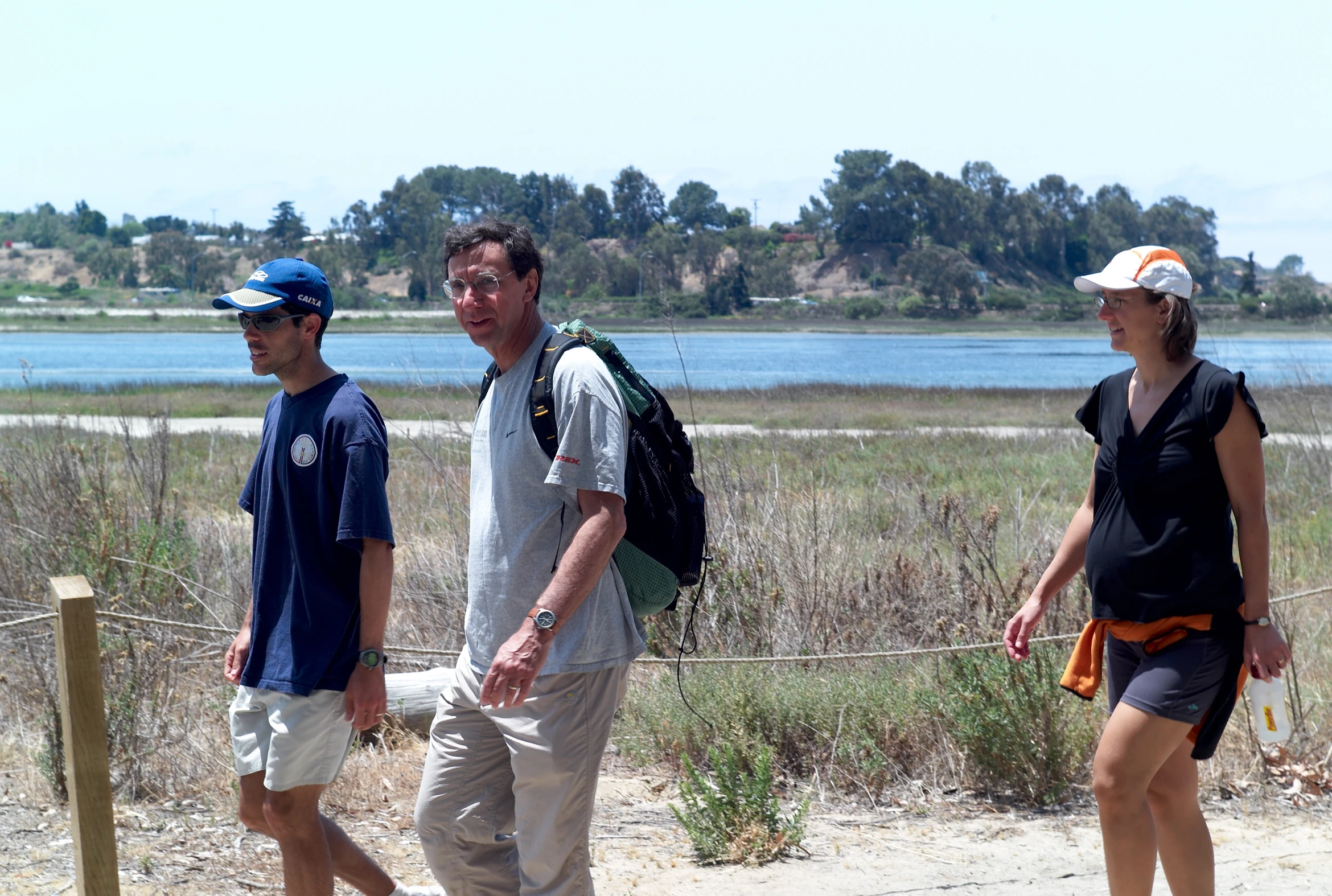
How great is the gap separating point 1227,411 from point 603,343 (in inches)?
61.4

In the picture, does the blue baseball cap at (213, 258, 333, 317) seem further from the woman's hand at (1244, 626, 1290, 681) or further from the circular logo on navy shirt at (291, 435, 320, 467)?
the woman's hand at (1244, 626, 1290, 681)

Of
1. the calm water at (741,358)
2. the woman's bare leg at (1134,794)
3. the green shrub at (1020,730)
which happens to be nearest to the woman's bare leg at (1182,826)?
the woman's bare leg at (1134,794)

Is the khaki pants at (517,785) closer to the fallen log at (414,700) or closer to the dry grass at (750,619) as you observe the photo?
the dry grass at (750,619)

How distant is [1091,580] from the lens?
3154 millimetres

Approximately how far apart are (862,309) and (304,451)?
399 ft

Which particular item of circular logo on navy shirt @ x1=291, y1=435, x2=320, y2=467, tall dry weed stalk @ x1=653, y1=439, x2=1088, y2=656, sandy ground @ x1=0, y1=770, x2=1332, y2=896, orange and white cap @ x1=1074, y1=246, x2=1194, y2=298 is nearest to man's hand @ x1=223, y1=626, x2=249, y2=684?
circular logo on navy shirt @ x1=291, y1=435, x2=320, y2=467

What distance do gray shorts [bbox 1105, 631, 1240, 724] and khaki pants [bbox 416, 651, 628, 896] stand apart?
4.29ft

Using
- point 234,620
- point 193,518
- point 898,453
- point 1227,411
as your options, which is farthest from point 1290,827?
point 898,453

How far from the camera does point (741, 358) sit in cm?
6494

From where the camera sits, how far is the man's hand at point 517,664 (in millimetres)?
2652

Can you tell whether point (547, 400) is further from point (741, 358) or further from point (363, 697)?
point (741, 358)

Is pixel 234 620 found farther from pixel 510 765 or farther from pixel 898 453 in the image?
pixel 898 453

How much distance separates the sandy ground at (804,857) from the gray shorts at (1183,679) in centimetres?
125

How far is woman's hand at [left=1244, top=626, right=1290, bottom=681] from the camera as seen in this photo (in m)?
2.93
